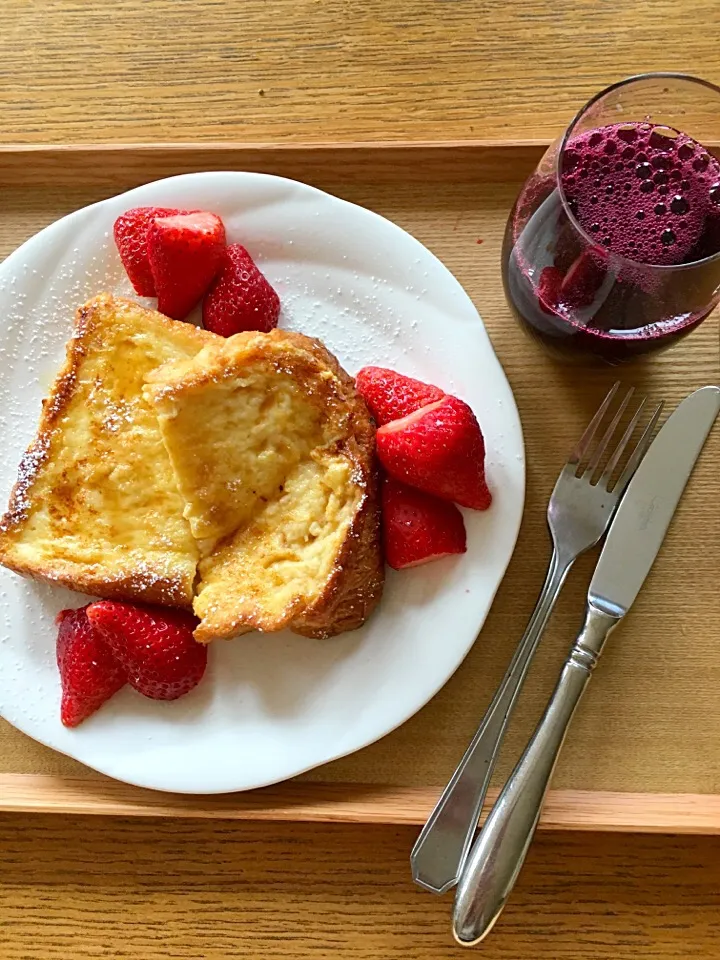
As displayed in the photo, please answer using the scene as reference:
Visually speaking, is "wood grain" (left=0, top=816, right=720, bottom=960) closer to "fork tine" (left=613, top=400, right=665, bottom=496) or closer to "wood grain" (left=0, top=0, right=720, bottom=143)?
"fork tine" (left=613, top=400, right=665, bottom=496)

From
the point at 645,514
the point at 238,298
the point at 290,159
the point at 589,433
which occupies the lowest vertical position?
the point at 645,514

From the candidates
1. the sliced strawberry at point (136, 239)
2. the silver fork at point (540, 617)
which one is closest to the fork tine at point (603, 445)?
the silver fork at point (540, 617)

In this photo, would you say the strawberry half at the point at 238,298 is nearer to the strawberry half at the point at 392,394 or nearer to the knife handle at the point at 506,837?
the strawberry half at the point at 392,394

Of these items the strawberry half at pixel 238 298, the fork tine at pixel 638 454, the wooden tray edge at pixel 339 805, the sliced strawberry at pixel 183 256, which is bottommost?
the wooden tray edge at pixel 339 805

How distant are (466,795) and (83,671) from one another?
729 mm

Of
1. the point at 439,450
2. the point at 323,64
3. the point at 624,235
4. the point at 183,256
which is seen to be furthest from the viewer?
the point at 323,64

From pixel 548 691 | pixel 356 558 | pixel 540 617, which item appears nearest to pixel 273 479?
pixel 356 558

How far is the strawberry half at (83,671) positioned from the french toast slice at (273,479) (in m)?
0.21

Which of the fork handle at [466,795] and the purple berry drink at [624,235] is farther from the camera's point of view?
the fork handle at [466,795]

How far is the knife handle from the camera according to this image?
4.80ft

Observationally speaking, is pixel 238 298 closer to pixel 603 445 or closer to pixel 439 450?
pixel 439 450

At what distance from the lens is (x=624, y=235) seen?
128 cm

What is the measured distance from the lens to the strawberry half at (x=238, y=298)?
5.16 ft

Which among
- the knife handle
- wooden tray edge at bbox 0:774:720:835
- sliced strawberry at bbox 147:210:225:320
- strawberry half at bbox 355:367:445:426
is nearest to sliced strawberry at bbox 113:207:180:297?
sliced strawberry at bbox 147:210:225:320
